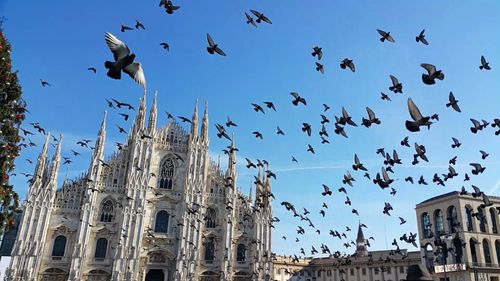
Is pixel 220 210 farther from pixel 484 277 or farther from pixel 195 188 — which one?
pixel 484 277

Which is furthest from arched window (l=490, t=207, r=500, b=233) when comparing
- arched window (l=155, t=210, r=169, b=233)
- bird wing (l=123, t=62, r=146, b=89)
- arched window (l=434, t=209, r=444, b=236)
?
bird wing (l=123, t=62, r=146, b=89)

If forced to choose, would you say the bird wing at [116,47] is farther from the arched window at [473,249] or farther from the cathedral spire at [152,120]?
the arched window at [473,249]

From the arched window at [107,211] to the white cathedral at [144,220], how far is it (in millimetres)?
114

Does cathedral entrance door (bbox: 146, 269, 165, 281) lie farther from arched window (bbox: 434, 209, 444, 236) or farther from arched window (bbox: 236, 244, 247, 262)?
arched window (bbox: 434, 209, 444, 236)

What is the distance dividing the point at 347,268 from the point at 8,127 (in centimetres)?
5820

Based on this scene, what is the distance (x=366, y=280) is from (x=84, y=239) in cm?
4409

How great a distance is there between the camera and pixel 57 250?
43031mm

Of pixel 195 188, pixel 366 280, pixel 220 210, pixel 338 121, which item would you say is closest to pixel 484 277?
pixel 366 280

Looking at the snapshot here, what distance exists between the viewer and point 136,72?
8.04 m

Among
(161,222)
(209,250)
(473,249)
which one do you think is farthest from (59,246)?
(473,249)

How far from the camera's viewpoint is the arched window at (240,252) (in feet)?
161

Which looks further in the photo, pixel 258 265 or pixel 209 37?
pixel 258 265

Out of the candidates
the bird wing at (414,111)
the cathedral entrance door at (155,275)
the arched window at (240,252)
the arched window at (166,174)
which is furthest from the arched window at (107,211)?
the bird wing at (414,111)

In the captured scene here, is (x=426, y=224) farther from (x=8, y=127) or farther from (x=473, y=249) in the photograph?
(x=8, y=127)
